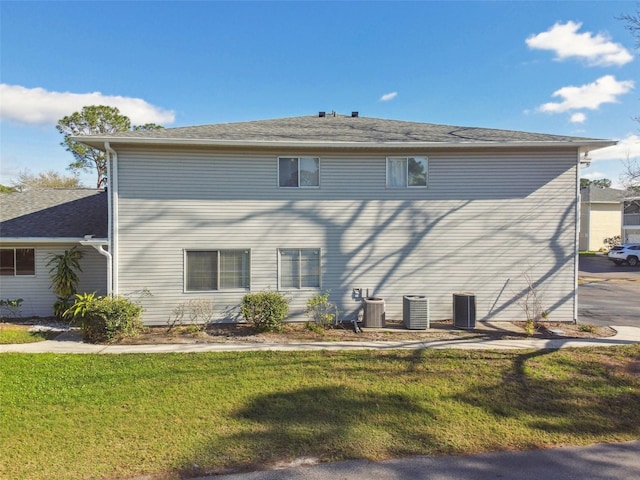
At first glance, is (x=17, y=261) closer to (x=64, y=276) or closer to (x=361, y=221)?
(x=64, y=276)

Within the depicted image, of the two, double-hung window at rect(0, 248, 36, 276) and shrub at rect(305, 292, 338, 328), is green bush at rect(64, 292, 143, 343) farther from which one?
shrub at rect(305, 292, 338, 328)

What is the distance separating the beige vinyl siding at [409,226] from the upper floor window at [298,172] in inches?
6.9

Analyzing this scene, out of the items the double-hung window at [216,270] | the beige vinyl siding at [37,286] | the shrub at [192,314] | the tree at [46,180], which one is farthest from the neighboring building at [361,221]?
the tree at [46,180]

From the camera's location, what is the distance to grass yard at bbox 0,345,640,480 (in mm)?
3580

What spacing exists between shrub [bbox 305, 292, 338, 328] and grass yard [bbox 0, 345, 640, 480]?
6.90 feet

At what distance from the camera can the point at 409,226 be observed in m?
→ 9.21

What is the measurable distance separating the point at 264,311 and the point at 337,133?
518 cm

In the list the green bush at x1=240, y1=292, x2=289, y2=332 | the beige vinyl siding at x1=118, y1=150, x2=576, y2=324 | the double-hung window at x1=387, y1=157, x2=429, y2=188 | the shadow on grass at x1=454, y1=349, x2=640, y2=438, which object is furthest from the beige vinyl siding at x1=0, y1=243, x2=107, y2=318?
the shadow on grass at x1=454, y1=349, x2=640, y2=438

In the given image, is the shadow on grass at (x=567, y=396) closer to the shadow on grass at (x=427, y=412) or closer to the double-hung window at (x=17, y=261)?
the shadow on grass at (x=427, y=412)

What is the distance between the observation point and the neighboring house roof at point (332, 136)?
8.34 meters

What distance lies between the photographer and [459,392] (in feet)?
16.5

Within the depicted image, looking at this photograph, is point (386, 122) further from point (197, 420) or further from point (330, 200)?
point (197, 420)

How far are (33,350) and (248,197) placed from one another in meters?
5.40

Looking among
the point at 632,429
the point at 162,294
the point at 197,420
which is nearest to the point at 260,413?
the point at 197,420
